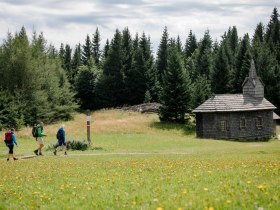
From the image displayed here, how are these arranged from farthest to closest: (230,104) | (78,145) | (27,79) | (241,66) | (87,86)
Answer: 1. (87,86)
2. (241,66)
3. (27,79)
4. (230,104)
5. (78,145)

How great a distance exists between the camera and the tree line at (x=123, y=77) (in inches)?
2092

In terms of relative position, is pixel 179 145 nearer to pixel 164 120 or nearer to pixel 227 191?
pixel 164 120

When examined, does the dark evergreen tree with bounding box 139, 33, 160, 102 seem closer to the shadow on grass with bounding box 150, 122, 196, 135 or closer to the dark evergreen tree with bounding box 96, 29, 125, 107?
the dark evergreen tree with bounding box 96, 29, 125, 107

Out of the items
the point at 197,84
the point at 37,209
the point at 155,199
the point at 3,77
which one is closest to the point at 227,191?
the point at 155,199

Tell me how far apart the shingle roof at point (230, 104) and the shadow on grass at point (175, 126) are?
4.32m

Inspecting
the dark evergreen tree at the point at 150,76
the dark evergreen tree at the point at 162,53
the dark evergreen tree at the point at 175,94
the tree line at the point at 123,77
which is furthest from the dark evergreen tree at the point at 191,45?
the dark evergreen tree at the point at 175,94

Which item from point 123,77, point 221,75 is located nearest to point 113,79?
point 123,77

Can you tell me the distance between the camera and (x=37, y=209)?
7.89 meters

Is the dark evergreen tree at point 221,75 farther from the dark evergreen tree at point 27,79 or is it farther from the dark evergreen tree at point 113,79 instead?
the dark evergreen tree at point 27,79

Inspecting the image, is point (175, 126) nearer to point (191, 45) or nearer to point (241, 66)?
point (241, 66)

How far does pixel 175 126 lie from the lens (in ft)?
165

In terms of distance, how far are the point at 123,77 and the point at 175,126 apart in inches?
1212

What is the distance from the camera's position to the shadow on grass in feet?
161

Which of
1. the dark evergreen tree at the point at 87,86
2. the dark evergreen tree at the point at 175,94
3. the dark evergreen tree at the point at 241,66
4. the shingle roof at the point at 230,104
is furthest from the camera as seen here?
the dark evergreen tree at the point at 87,86
